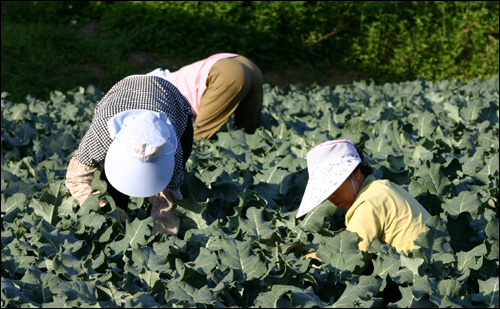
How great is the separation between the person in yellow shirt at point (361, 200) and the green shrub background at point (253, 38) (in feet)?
25.6

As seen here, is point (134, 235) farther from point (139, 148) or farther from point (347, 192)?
point (347, 192)

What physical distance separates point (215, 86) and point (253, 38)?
7748 millimetres

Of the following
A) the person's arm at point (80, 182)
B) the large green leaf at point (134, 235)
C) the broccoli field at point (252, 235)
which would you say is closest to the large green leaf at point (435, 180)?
the broccoli field at point (252, 235)

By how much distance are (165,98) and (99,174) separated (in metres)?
0.59

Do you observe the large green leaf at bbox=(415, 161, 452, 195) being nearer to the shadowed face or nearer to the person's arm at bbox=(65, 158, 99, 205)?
the shadowed face

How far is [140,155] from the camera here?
2.31 m

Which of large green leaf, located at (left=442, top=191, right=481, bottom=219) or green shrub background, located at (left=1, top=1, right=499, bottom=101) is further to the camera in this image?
green shrub background, located at (left=1, top=1, right=499, bottom=101)

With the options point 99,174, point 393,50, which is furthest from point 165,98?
point 393,50

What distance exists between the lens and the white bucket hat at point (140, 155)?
7.55ft

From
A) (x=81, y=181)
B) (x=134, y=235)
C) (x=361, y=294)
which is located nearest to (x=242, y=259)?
(x=361, y=294)

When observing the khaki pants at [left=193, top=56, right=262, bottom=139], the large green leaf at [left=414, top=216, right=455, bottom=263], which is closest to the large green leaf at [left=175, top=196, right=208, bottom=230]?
the large green leaf at [left=414, top=216, right=455, bottom=263]

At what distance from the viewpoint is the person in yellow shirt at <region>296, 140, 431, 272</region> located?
2.34 m

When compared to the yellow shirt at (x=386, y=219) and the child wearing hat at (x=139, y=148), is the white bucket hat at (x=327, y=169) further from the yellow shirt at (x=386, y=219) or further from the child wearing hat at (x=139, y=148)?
the child wearing hat at (x=139, y=148)

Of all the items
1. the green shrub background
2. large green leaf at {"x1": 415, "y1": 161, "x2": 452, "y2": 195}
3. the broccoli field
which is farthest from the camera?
the green shrub background
